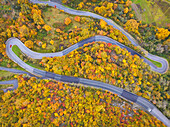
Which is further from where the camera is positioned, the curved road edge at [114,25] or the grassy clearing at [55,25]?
the curved road edge at [114,25]

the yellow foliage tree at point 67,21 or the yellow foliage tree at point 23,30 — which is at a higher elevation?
the yellow foliage tree at point 67,21

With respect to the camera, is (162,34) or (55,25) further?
(162,34)

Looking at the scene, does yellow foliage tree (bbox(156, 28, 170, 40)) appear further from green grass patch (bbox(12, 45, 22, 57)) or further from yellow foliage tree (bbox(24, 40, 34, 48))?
green grass patch (bbox(12, 45, 22, 57))

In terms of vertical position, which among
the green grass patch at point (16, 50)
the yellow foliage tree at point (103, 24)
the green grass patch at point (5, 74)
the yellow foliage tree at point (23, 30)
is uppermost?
the yellow foliage tree at point (103, 24)

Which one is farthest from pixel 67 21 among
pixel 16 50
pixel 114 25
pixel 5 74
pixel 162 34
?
pixel 162 34

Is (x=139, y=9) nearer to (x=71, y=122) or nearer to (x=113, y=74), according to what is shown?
(x=113, y=74)

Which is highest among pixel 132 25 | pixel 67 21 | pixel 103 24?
pixel 132 25

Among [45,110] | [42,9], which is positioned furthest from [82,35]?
[45,110]

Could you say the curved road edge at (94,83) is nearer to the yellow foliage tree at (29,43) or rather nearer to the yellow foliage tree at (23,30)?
the yellow foliage tree at (29,43)

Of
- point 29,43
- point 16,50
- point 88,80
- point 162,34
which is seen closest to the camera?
point 88,80

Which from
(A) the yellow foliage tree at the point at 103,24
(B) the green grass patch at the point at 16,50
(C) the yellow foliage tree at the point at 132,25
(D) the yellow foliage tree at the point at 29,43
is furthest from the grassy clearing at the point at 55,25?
(C) the yellow foliage tree at the point at 132,25

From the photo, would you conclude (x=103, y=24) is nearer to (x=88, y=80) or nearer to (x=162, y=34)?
(x=88, y=80)
